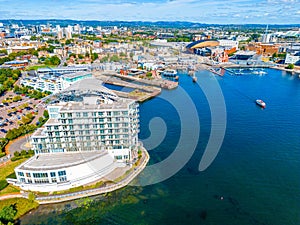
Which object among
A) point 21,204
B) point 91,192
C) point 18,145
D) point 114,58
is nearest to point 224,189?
point 91,192

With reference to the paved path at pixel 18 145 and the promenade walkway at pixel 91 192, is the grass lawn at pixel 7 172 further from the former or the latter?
the promenade walkway at pixel 91 192


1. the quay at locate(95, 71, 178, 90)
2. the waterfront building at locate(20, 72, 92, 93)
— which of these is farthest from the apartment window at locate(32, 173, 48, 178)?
the quay at locate(95, 71, 178, 90)

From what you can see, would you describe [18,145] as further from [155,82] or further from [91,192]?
[155,82]

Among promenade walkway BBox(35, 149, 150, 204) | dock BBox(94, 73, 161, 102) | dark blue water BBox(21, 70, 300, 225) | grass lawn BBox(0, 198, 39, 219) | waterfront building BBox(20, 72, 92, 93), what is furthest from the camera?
waterfront building BBox(20, 72, 92, 93)

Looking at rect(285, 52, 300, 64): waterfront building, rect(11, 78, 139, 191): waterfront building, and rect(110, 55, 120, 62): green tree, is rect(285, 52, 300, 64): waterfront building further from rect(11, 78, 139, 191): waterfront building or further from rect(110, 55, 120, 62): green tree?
rect(11, 78, 139, 191): waterfront building

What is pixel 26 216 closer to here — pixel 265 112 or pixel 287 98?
pixel 265 112

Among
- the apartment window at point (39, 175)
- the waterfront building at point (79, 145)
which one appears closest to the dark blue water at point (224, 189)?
the waterfront building at point (79, 145)
